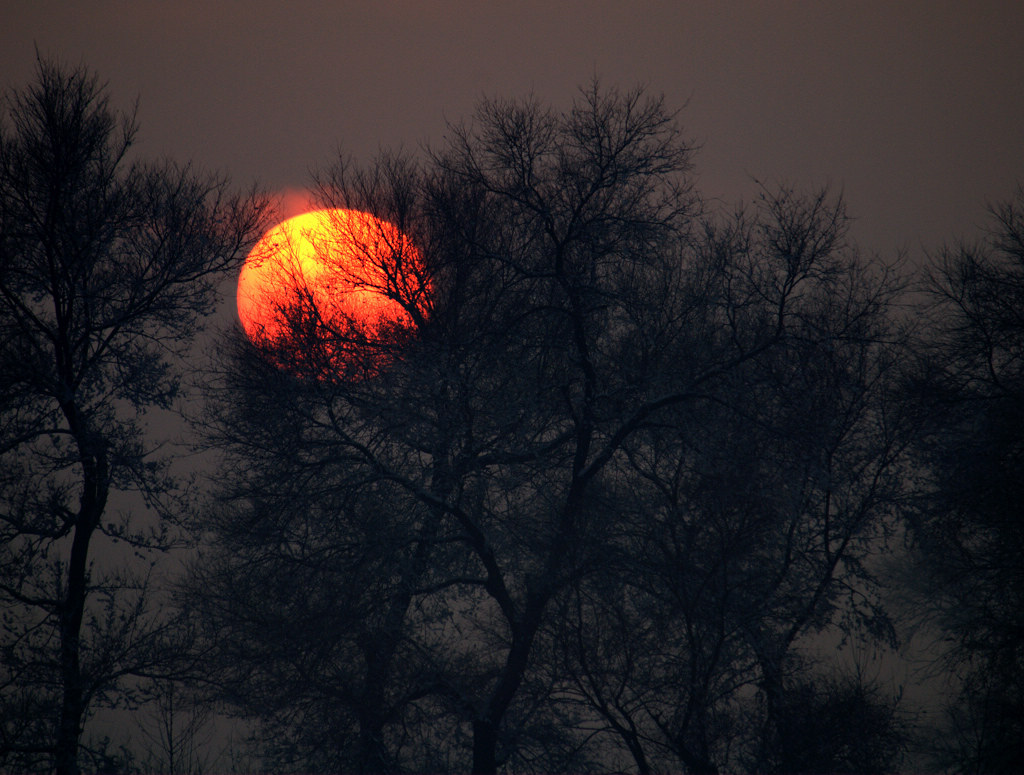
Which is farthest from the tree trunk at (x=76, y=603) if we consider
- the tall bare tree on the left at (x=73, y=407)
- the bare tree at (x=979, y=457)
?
the bare tree at (x=979, y=457)

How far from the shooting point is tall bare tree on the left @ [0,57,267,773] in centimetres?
1017

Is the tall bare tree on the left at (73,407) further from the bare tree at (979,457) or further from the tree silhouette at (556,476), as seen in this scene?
the bare tree at (979,457)

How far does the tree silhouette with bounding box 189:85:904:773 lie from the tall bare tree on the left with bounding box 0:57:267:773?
136 cm

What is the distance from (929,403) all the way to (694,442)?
175 inches

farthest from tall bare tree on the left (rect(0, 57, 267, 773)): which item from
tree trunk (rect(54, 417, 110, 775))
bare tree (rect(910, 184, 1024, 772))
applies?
bare tree (rect(910, 184, 1024, 772))

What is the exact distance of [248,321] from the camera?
41.4 feet

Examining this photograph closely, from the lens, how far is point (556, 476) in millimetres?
12891

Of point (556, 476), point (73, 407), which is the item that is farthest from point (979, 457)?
point (73, 407)

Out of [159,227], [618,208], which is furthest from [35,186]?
[618,208]

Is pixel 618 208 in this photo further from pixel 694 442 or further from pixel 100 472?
pixel 100 472

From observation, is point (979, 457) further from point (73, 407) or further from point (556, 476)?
point (73, 407)

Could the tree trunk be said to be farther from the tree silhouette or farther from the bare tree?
the bare tree

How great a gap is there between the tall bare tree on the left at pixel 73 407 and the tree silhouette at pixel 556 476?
1.36 metres

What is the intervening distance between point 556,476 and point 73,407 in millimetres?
7026
